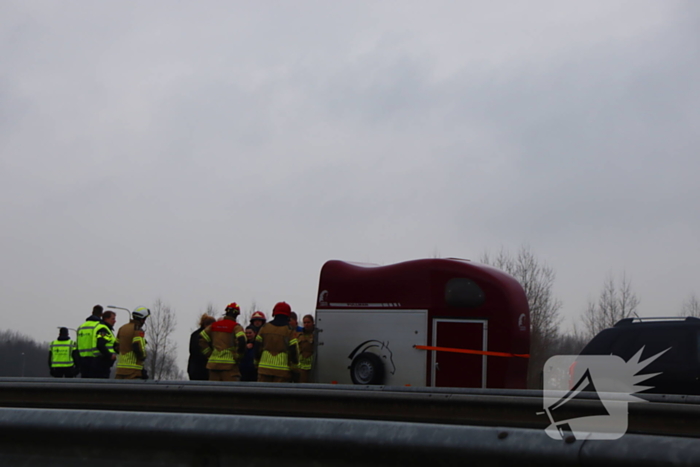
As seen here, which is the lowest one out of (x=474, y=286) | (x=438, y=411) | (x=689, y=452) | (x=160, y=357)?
(x=160, y=357)

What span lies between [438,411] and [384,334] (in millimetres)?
9701

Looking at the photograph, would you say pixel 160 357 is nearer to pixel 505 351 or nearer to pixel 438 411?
pixel 505 351

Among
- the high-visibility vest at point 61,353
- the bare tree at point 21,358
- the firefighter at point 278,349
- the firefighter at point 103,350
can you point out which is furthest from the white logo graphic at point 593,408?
the bare tree at point 21,358

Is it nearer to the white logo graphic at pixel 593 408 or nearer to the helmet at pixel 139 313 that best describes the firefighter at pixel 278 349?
the helmet at pixel 139 313

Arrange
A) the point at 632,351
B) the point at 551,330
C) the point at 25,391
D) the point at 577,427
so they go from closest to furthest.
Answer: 1. the point at 577,427
2. the point at 25,391
3. the point at 632,351
4. the point at 551,330

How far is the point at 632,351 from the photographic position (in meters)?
9.87

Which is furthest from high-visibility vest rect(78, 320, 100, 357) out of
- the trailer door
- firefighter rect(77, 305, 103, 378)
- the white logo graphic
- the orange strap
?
the white logo graphic

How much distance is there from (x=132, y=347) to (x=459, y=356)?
5975mm

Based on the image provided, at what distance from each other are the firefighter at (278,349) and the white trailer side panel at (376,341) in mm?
2119

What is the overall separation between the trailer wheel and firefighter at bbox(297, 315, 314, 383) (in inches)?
39.7

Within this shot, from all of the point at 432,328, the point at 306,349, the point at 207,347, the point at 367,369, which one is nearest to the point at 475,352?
the point at 432,328

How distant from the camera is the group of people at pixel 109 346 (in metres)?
12.3

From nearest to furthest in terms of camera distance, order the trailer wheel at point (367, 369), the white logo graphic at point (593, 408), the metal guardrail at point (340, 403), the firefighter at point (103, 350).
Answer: the white logo graphic at point (593, 408), the metal guardrail at point (340, 403), the firefighter at point (103, 350), the trailer wheel at point (367, 369)

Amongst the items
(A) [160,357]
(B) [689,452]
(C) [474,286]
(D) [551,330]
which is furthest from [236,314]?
(A) [160,357]
